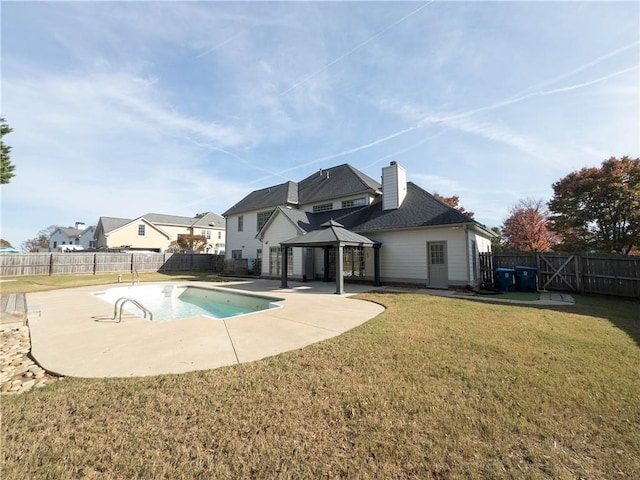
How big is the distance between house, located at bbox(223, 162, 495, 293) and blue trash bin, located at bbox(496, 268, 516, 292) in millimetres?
1066

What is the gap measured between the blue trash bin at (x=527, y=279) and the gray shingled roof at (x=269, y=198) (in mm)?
16465

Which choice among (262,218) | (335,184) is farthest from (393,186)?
(262,218)

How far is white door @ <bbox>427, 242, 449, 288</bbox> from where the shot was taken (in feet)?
44.4

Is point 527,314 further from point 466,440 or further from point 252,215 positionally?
point 252,215

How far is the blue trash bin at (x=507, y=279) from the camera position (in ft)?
43.7

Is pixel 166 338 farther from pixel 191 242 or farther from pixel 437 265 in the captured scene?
pixel 191 242

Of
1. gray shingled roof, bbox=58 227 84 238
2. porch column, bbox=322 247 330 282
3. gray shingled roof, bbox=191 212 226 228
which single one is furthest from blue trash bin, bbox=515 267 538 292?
gray shingled roof, bbox=58 227 84 238

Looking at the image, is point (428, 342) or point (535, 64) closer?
point (428, 342)

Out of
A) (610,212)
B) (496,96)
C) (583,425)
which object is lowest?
(583,425)

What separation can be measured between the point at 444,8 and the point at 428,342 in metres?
10.7

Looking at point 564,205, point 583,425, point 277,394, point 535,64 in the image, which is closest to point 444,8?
point 535,64

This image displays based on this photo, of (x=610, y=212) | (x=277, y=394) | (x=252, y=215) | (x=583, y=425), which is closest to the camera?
(x=583, y=425)

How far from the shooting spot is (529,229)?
25.5 m

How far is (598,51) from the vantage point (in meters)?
8.73
